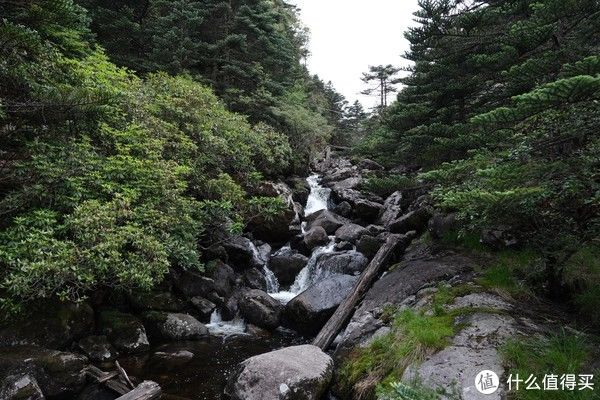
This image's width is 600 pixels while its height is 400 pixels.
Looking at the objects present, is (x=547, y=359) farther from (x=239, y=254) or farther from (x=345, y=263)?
(x=239, y=254)

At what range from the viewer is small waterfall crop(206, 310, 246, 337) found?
10219mm

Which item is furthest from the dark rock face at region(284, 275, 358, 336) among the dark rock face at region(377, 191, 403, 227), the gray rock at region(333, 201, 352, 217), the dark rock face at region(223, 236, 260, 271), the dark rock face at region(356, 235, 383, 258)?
the gray rock at region(333, 201, 352, 217)

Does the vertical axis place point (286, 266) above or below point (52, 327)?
below

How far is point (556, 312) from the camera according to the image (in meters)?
6.19

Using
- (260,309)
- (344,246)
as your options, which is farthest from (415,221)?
(260,309)

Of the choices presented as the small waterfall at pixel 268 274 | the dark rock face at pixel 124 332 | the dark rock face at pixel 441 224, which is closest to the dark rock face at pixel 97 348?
the dark rock face at pixel 124 332

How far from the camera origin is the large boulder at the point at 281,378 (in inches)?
234

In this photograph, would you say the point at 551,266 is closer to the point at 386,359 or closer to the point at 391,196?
Result: the point at 386,359

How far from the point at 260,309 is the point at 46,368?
5.45 metres

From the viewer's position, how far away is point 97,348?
8039 mm

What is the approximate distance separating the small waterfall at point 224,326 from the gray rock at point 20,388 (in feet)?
14.7

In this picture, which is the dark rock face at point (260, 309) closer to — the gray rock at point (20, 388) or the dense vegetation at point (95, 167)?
the dense vegetation at point (95, 167)

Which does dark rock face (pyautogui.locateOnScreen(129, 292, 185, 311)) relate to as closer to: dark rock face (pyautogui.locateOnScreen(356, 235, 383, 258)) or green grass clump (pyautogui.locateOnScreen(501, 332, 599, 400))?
dark rock face (pyautogui.locateOnScreen(356, 235, 383, 258))

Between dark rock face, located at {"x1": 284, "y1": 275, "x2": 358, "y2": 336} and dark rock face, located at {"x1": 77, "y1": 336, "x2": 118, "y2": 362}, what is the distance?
4.73 meters
